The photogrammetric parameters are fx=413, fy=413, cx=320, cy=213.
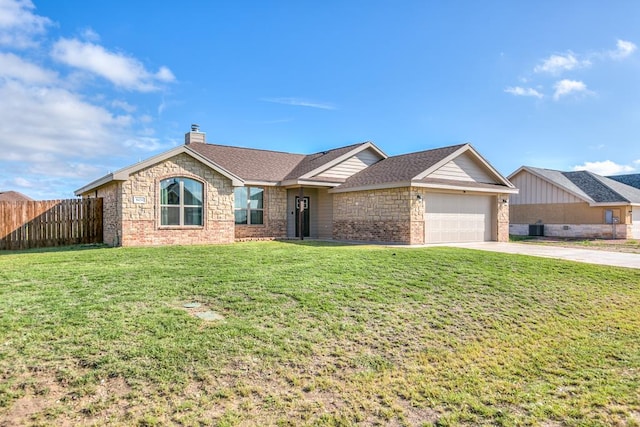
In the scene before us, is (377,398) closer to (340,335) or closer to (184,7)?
(340,335)

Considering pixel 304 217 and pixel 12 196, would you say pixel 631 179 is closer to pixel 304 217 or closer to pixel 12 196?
pixel 304 217

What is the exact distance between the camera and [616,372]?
5.54 meters

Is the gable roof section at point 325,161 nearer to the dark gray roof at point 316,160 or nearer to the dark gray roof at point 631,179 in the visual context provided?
the dark gray roof at point 316,160

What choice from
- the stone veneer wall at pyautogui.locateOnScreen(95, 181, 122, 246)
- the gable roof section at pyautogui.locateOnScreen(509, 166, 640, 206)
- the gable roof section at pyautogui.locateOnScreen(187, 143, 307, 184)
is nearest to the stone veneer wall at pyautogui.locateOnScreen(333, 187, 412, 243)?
the gable roof section at pyautogui.locateOnScreen(187, 143, 307, 184)

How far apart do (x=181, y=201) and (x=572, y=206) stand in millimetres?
24664

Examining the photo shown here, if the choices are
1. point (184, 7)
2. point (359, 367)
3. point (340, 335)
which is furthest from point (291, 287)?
point (184, 7)

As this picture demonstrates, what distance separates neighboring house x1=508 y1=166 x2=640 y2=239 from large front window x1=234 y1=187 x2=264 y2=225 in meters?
19.8

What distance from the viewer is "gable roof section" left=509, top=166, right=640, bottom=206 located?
25845mm

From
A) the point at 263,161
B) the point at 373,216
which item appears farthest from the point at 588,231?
the point at 263,161

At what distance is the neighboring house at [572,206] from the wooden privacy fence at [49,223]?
26.7 metres

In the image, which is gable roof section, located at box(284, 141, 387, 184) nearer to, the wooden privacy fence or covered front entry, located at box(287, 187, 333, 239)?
covered front entry, located at box(287, 187, 333, 239)

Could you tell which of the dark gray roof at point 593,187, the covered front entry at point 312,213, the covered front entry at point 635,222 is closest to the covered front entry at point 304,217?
the covered front entry at point 312,213

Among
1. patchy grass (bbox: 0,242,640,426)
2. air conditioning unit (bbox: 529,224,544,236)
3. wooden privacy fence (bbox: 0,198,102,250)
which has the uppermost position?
wooden privacy fence (bbox: 0,198,102,250)

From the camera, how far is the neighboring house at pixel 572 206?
25680 millimetres
